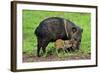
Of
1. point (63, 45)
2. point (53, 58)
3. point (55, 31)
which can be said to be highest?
point (55, 31)

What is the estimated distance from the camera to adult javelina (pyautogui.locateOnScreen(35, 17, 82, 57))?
2.11 meters

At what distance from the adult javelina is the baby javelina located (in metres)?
0.03

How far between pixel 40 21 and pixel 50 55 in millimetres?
341

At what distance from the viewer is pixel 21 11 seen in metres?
2.00

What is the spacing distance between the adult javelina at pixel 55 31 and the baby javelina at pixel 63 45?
3 centimetres

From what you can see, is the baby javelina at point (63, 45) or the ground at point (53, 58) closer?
the ground at point (53, 58)

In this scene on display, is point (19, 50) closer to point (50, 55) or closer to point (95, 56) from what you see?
point (50, 55)

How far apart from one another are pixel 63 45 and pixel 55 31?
0.16m

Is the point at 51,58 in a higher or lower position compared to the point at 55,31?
lower

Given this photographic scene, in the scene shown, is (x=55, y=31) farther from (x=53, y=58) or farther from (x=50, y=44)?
(x=53, y=58)

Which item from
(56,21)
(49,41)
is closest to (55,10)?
(56,21)

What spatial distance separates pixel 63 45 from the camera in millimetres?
2201

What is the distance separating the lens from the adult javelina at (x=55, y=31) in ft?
6.91

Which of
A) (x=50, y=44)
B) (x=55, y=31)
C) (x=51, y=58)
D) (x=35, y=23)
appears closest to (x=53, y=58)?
(x=51, y=58)
